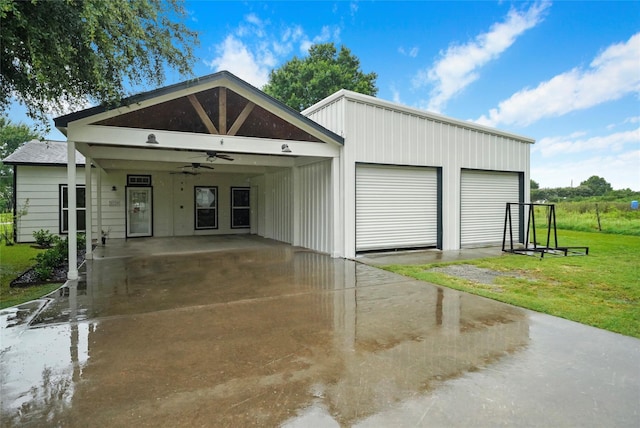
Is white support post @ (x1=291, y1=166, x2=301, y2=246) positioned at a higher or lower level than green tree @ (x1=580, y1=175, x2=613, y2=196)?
lower

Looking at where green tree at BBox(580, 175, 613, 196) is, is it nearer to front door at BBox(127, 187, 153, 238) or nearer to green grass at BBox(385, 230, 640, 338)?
green grass at BBox(385, 230, 640, 338)

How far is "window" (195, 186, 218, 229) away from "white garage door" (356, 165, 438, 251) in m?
7.89

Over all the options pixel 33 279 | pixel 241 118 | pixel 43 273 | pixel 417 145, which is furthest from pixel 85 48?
pixel 417 145

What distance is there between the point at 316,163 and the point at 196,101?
3.90m

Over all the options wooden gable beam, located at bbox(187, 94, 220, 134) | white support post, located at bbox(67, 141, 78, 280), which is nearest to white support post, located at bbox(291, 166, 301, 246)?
wooden gable beam, located at bbox(187, 94, 220, 134)

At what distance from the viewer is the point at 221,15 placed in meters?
12.3

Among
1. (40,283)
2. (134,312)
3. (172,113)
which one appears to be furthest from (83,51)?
(40,283)

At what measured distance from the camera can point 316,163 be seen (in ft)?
Answer: 34.6

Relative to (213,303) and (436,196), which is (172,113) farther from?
(436,196)

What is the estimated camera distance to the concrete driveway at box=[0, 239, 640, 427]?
2492 millimetres

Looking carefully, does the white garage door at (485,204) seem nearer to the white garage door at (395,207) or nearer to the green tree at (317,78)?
the white garage door at (395,207)

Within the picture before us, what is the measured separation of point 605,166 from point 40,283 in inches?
1025

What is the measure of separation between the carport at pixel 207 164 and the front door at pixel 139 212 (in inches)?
1.4

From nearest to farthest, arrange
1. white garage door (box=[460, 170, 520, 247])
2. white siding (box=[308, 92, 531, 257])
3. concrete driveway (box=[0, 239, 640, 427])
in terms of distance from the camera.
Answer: concrete driveway (box=[0, 239, 640, 427]), white siding (box=[308, 92, 531, 257]), white garage door (box=[460, 170, 520, 247])
